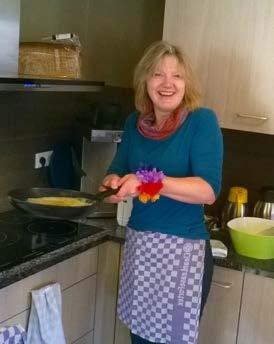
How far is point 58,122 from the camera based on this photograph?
7.64ft

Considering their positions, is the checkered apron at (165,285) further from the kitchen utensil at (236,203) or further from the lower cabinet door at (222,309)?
the kitchen utensil at (236,203)

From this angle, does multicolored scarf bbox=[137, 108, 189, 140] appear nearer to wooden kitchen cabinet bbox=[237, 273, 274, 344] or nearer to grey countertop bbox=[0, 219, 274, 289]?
grey countertop bbox=[0, 219, 274, 289]

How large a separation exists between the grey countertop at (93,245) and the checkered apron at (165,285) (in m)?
0.20

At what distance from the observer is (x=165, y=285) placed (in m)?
1.70

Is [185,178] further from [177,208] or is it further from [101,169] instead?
[101,169]

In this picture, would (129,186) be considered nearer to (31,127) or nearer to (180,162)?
(180,162)

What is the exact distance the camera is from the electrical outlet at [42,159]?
7.38 feet

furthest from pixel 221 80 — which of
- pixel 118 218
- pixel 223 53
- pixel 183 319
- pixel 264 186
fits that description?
pixel 183 319

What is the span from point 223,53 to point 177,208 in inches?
26.1

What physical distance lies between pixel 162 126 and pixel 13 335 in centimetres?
77

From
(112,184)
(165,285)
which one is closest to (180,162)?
(112,184)

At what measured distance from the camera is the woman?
1614mm

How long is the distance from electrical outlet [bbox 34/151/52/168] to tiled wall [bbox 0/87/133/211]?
0.02 m

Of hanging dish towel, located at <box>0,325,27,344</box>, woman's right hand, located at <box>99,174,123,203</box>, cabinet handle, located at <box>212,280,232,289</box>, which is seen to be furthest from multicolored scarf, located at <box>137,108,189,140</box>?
hanging dish towel, located at <box>0,325,27,344</box>
